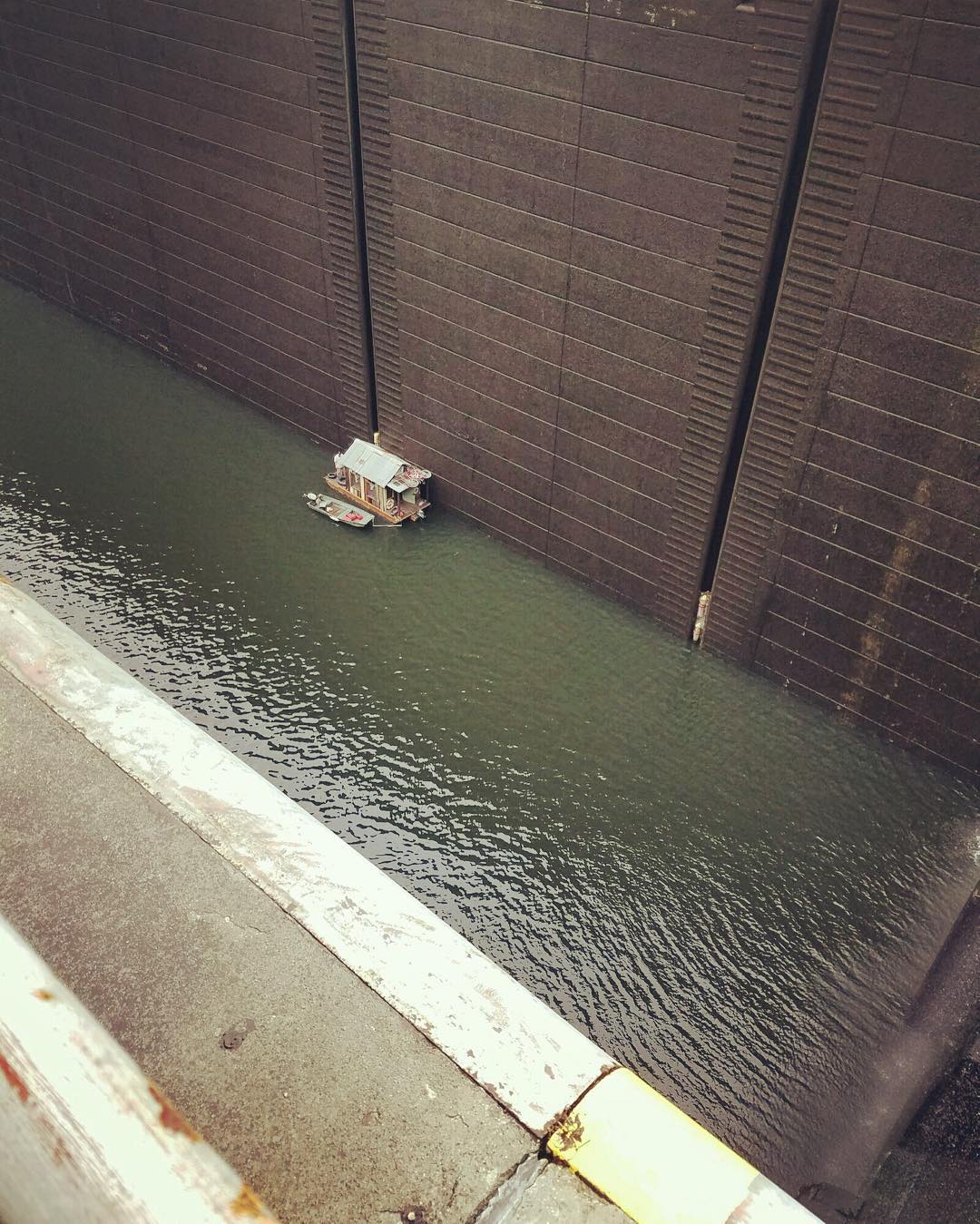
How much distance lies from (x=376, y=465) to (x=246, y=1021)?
6.55 m

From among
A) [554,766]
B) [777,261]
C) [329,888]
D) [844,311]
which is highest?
[777,261]

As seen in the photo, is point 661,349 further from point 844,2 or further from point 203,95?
point 203,95

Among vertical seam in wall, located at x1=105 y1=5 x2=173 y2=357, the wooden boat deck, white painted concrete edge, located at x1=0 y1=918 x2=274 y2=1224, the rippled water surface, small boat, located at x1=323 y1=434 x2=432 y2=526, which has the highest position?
white painted concrete edge, located at x1=0 y1=918 x2=274 y2=1224

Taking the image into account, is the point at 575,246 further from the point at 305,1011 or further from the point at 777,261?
the point at 305,1011

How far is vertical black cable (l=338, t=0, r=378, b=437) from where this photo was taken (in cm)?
821

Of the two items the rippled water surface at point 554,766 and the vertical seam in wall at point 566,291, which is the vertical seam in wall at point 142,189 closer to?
the rippled water surface at point 554,766

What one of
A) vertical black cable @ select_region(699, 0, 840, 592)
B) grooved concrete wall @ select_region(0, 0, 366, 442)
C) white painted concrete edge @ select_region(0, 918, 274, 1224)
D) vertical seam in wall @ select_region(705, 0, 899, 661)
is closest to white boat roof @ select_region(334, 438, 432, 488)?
grooved concrete wall @ select_region(0, 0, 366, 442)

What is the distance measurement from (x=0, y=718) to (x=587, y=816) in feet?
13.0

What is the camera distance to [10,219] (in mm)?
13062

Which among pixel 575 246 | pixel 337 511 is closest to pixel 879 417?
pixel 575 246

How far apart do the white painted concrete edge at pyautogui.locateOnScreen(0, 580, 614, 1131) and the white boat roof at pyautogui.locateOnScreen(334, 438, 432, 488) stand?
4.31 meters

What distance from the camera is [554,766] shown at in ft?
25.2

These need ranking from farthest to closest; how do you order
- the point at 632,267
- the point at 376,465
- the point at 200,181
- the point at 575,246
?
the point at 200,181
the point at 376,465
the point at 575,246
the point at 632,267

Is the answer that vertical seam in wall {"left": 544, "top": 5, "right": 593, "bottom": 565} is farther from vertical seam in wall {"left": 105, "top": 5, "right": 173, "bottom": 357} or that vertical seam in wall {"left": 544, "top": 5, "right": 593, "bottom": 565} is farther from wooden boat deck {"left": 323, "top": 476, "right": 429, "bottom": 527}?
vertical seam in wall {"left": 105, "top": 5, "right": 173, "bottom": 357}
